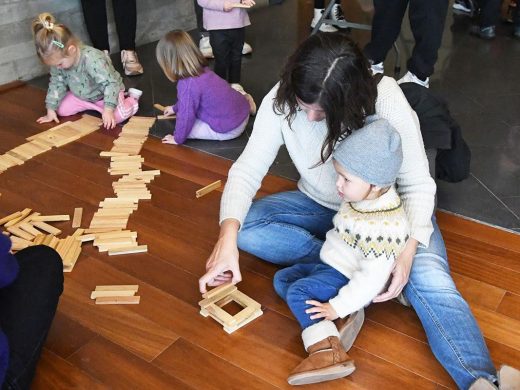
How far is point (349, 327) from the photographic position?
1.56 metres

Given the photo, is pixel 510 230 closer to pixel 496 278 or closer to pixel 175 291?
pixel 496 278

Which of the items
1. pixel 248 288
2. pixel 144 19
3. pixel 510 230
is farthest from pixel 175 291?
pixel 144 19

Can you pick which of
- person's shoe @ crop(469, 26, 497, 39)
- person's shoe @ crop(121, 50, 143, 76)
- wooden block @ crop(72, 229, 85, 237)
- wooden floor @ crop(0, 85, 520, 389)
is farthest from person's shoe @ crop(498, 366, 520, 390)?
person's shoe @ crop(469, 26, 497, 39)

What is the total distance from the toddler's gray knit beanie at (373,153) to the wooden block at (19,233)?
1226 mm

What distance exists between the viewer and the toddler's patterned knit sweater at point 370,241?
4.90ft

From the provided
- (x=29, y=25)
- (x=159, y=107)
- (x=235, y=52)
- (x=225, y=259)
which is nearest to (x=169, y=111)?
(x=159, y=107)

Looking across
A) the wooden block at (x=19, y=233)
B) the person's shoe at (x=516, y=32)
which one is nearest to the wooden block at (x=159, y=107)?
the wooden block at (x=19, y=233)

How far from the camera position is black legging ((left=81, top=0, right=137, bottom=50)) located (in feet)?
11.5

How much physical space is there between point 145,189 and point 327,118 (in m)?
1.10

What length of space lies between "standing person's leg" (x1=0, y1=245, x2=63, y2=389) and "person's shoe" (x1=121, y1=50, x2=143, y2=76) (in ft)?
7.21

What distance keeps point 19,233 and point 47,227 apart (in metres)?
0.10

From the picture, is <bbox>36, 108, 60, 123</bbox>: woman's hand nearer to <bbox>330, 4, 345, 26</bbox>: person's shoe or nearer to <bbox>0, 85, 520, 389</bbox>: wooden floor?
<bbox>0, 85, 520, 389</bbox>: wooden floor

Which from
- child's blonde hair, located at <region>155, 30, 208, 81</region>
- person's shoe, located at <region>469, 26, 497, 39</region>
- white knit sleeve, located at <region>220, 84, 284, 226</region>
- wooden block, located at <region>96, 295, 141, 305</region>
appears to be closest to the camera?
white knit sleeve, located at <region>220, 84, 284, 226</region>

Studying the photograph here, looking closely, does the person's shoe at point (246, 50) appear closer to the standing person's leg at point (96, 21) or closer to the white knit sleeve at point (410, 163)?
the standing person's leg at point (96, 21)
